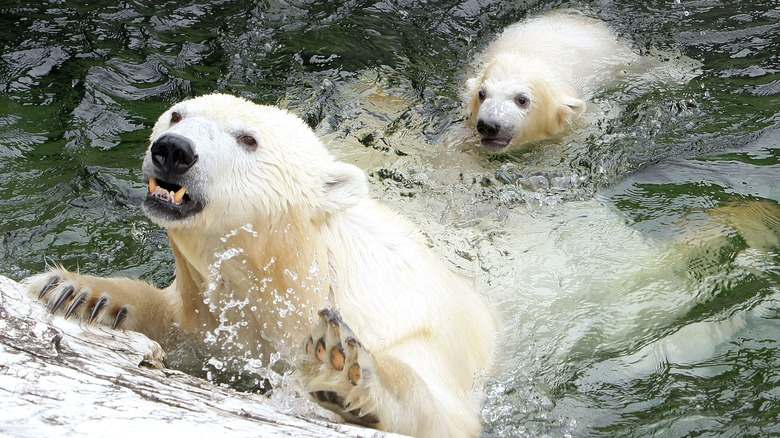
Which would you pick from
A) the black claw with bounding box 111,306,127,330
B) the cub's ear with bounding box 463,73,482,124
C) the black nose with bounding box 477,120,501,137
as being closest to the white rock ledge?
the black claw with bounding box 111,306,127,330

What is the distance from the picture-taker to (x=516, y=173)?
6.22m

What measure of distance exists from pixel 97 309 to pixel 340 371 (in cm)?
126

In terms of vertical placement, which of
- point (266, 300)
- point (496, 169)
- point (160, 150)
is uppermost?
point (160, 150)

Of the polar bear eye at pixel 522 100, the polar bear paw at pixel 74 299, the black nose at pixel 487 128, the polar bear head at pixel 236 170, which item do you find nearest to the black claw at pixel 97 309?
the polar bear paw at pixel 74 299

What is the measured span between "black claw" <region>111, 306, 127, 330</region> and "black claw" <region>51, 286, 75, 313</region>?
0.72ft

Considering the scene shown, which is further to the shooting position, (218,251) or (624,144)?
(624,144)

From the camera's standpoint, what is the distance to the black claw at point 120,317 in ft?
11.3

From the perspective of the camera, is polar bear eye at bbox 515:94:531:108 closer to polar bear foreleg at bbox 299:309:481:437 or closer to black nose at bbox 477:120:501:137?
black nose at bbox 477:120:501:137

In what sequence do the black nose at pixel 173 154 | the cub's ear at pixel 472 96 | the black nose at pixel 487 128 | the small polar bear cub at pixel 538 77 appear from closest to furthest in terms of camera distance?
the black nose at pixel 173 154, the black nose at pixel 487 128, the small polar bear cub at pixel 538 77, the cub's ear at pixel 472 96

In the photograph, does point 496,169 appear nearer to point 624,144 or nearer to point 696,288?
point 624,144

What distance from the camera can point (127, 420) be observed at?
2428mm

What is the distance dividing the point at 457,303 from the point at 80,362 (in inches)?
72.7

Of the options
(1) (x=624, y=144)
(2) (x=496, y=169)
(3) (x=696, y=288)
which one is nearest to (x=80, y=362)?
(3) (x=696, y=288)

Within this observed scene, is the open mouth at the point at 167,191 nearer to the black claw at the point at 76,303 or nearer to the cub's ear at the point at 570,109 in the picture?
the black claw at the point at 76,303
